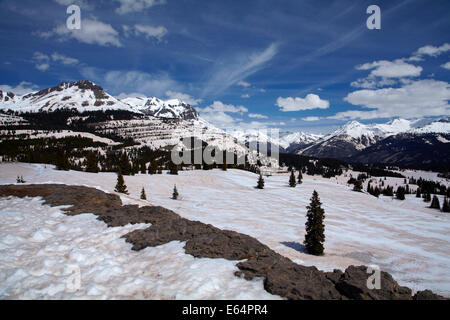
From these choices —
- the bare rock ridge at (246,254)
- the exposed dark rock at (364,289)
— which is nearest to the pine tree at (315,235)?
the bare rock ridge at (246,254)

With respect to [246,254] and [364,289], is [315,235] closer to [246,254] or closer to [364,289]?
[246,254]

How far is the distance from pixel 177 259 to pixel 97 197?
1262 cm

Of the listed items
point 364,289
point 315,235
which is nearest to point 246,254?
point 364,289

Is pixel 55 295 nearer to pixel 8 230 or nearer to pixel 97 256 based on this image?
pixel 97 256

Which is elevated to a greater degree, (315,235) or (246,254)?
(246,254)

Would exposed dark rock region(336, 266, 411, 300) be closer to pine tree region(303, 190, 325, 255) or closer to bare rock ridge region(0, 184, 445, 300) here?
bare rock ridge region(0, 184, 445, 300)

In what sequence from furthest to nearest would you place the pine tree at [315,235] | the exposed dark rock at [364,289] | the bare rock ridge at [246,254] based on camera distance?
the pine tree at [315,235] < the bare rock ridge at [246,254] < the exposed dark rock at [364,289]

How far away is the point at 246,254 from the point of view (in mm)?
9070

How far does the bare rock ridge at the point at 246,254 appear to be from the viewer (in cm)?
669

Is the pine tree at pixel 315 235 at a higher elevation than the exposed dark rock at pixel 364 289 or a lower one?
lower

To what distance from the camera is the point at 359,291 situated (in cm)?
656

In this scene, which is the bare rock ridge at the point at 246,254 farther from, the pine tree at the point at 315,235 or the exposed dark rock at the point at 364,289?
the pine tree at the point at 315,235

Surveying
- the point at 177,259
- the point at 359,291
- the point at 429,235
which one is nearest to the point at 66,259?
the point at 177,259

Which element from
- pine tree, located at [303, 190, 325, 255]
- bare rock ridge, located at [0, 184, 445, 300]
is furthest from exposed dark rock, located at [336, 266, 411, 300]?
pine tree, located at [303, 190, 325, 255]
